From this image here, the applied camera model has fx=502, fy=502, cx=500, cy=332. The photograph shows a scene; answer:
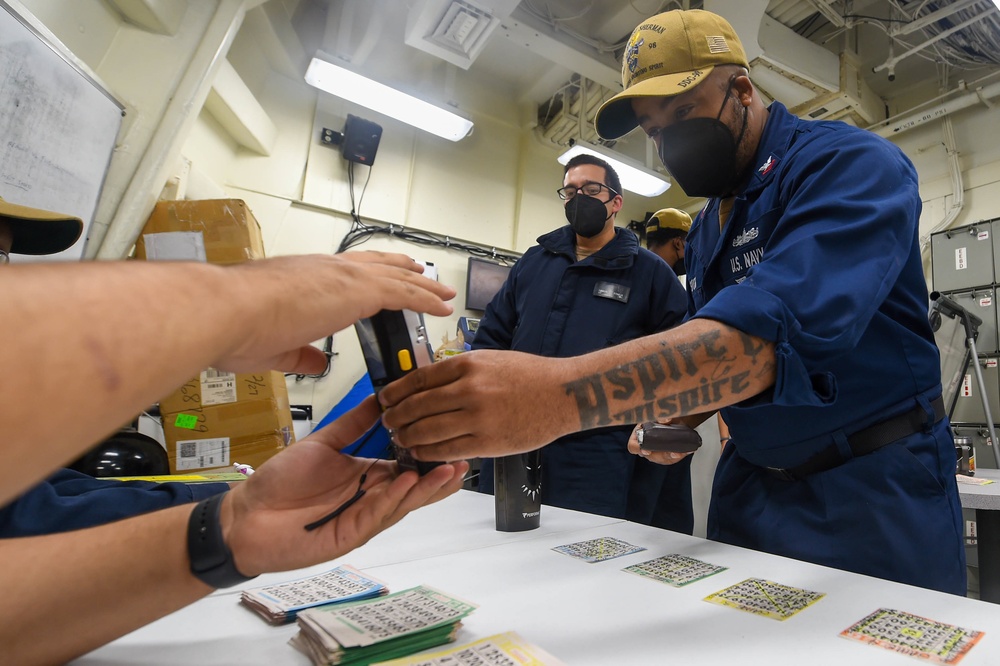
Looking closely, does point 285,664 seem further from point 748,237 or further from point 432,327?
point 432,327

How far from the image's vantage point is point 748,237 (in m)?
1.02

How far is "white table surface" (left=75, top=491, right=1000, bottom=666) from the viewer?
21.3 inches

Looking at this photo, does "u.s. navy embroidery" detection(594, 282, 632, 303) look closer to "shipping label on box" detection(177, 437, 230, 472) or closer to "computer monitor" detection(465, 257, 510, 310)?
"shipping label on box" detection(177, 437, 230, 472)

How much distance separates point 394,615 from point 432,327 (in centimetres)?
358

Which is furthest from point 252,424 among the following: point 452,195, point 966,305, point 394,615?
point 966,305

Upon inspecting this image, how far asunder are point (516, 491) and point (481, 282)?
350cm

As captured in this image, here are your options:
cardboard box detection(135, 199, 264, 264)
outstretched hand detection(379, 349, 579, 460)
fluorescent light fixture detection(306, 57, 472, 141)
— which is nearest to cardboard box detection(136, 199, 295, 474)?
cardboard box detection(135, 199, 264, 264)

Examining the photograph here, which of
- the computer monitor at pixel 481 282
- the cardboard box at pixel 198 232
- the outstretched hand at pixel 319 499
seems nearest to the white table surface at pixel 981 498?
the outstretched hand at pixel 319 499

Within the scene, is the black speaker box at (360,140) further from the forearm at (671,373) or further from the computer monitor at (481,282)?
the forearm at (671,373)

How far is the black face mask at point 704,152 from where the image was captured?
1.10 meters

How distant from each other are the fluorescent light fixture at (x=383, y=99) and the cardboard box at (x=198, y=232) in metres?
1.34

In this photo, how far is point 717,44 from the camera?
3.60 feet

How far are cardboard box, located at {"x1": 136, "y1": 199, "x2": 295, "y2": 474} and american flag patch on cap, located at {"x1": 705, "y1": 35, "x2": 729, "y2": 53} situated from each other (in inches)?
85.4

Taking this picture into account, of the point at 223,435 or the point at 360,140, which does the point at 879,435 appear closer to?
the point at 223,435
